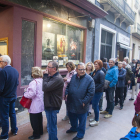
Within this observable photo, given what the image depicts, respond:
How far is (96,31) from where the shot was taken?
8.77 m

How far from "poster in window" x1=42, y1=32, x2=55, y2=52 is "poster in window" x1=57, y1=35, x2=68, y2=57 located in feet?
1.21

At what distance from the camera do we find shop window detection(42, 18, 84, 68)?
19.2 feet

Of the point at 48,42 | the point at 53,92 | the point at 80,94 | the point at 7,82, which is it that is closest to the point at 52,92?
the point at 53,92

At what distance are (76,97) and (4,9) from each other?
3.81 m

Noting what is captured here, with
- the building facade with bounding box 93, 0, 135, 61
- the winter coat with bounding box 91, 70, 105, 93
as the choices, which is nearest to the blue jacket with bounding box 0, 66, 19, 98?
the winter coat with bounding box 91, 70, 105, 93

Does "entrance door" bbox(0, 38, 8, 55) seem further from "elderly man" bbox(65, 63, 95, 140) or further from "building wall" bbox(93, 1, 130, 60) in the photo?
"building wall" bbox(93, 1, 130, 60)

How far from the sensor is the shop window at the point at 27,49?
15.6 ft

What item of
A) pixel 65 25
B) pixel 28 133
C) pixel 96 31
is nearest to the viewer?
pixel 28 133

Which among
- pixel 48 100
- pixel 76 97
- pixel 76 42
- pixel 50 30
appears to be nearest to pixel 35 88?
pixel 48 100

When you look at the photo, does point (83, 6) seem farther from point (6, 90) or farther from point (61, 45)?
point (6, 90)

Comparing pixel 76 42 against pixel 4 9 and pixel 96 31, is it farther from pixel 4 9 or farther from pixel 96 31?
pixel 4 9

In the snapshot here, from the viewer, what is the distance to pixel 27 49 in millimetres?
4891

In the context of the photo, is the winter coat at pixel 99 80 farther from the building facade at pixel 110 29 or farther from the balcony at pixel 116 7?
the balcony at pixel 116 7

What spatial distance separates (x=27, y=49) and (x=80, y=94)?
2783mm
